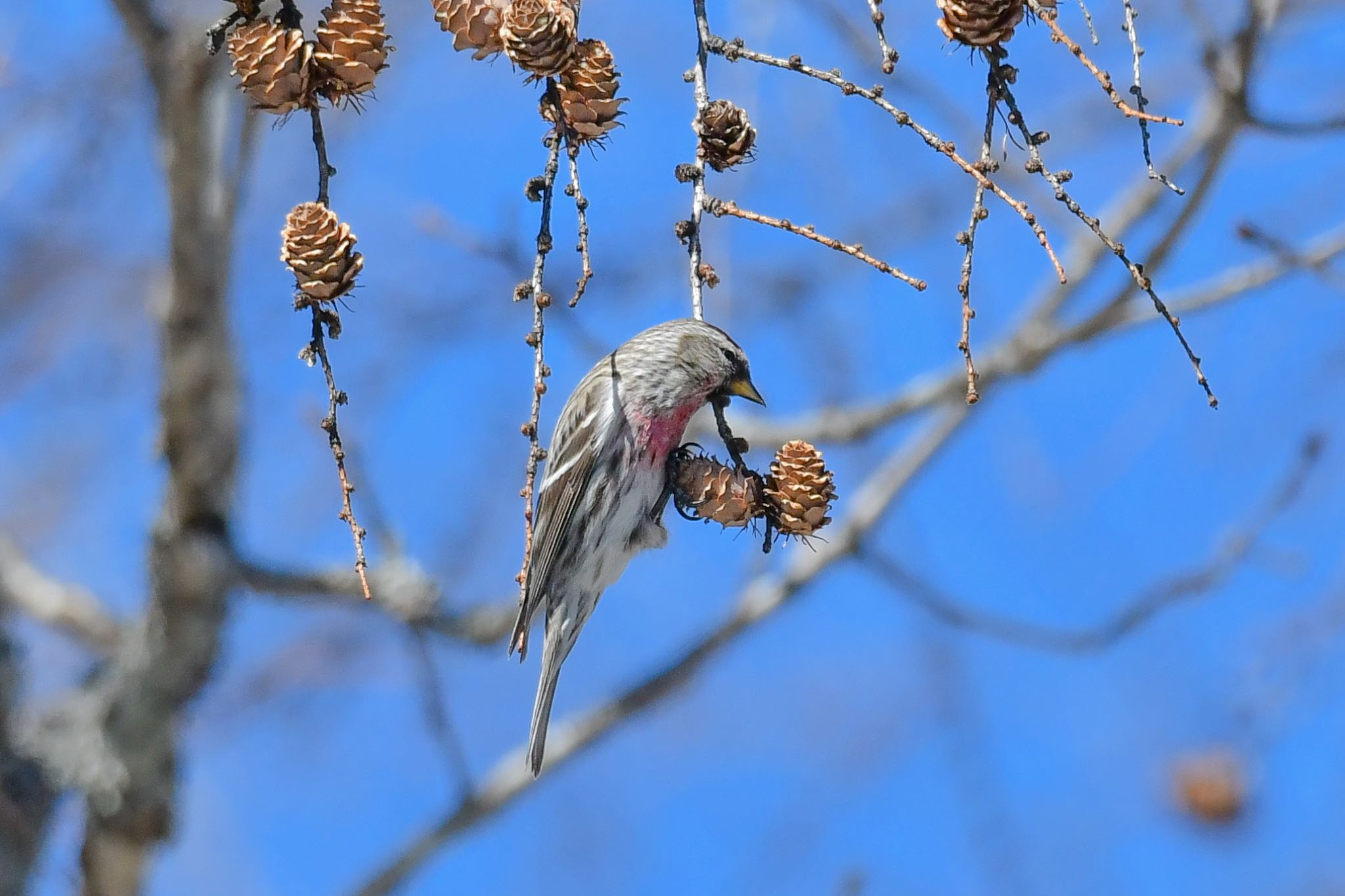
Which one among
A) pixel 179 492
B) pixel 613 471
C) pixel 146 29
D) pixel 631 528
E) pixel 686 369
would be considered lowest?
pixel 631 528

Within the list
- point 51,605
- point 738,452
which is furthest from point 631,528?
point 51,605

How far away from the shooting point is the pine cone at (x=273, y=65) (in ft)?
4.55

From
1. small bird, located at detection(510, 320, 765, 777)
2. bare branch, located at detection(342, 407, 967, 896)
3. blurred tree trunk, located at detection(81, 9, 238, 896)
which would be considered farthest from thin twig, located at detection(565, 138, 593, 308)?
bare branch, located at detection(342, 407, 967, 896)

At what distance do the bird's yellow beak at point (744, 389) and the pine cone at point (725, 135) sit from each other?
938 millimetres

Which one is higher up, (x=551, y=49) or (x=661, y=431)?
(x=661, y=431)

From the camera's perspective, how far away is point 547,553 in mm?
2885

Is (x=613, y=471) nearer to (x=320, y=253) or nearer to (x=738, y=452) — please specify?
(x=738, y=452)

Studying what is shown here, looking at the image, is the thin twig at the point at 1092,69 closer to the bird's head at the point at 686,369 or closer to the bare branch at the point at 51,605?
the bird's head at the point at 686,369

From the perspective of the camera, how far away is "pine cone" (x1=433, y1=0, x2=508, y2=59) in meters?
1.53

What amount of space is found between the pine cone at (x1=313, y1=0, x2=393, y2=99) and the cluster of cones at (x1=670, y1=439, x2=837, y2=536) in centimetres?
76

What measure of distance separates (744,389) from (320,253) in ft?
4.64

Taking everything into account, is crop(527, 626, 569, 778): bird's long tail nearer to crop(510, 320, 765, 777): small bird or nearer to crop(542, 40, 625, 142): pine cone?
crop(510, 320, 765, 777): small bird

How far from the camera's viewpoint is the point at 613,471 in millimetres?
2795

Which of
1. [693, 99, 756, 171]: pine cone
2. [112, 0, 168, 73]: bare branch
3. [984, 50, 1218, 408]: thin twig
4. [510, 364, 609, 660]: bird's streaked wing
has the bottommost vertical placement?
[984, 50, 1218, 408]: thin twig
